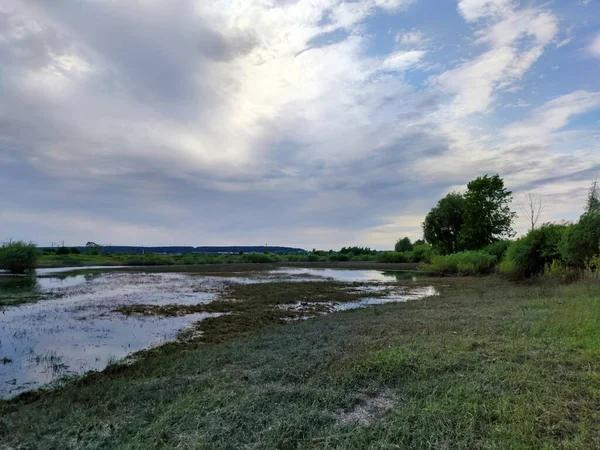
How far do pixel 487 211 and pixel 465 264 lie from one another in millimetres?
11400

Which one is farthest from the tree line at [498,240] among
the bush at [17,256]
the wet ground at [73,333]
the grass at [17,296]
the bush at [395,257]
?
the bush at [17,256]

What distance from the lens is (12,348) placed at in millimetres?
9711

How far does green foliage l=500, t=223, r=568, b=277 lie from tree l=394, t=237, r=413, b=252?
205 feet

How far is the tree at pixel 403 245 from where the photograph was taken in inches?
3524

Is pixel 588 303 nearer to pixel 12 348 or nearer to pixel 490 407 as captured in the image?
pixel 490 407

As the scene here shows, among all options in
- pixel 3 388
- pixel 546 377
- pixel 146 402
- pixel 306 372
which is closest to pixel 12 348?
pixel 3 388

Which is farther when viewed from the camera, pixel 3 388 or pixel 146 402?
pixel 3 388

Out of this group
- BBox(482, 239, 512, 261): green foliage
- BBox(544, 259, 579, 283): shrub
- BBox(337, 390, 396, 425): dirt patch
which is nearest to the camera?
BBox(337, 390, 396, 425): dirt patch

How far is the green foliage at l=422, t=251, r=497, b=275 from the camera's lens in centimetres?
3416

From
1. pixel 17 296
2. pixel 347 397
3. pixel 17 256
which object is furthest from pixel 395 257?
pixel 347 397

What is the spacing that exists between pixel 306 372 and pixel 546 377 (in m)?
3.55

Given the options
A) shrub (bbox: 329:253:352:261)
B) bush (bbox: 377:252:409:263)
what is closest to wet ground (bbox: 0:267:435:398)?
bush (bbox: 377:252:409:263)

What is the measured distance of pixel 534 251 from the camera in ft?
84.6

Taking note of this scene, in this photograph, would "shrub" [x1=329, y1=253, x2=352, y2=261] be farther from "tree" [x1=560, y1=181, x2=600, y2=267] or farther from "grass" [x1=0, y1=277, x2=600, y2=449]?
"grass" [x1=0, y1=277, x2=600, y2=449]
